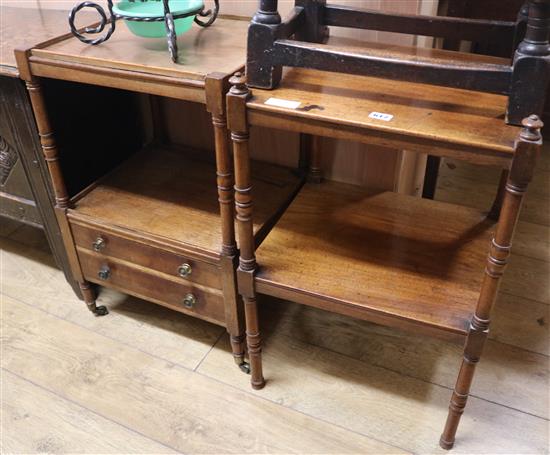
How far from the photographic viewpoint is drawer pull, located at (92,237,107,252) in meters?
1.40

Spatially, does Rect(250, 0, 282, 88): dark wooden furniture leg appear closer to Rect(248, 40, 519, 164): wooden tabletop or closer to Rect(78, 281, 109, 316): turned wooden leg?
Rect(248, 40, 519, 164): wooden tabletop

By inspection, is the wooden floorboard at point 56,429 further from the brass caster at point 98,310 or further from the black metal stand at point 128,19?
the black metal stand at point 128,19

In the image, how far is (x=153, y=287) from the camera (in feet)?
4.64

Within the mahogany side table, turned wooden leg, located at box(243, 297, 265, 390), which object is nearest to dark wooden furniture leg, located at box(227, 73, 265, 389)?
turned wooden leg, located at box(243, 297, 265, 390)

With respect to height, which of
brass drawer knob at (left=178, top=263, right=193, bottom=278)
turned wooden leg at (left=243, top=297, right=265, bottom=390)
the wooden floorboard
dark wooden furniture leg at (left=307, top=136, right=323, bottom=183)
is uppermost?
dark wooden furniture leg at (left=307, top=136, right=323, bottom=183)

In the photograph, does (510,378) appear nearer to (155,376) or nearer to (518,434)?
(518,434)

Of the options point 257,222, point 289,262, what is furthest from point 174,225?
point 289,262

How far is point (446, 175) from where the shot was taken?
A: 7.12 ft

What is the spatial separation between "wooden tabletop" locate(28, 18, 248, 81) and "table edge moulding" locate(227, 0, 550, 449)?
13 cm

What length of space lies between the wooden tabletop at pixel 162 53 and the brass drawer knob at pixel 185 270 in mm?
451

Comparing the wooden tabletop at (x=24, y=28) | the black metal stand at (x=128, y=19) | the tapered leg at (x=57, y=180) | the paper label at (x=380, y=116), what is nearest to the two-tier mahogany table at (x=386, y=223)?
the paper label at (x=380, y=116)

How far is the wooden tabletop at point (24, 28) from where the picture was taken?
1.30 m

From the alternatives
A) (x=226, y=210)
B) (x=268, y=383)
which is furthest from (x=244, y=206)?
(x=268, y=383)

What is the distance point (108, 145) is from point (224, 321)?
2.08ft
